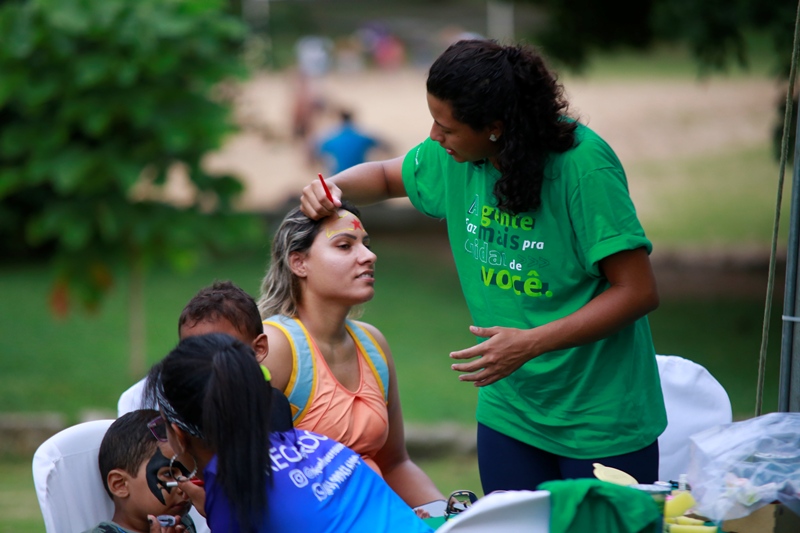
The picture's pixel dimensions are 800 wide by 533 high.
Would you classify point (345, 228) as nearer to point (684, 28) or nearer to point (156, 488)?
point (156, 488)

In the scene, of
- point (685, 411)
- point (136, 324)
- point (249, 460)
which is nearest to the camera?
point (249, 460)

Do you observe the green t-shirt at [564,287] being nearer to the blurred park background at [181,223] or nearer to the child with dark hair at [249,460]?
the blurred park background at [181,223]

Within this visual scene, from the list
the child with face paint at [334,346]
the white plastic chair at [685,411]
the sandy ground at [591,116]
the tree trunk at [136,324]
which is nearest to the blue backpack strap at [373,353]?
the child with face paint at [334,346]

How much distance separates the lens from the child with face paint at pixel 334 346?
268 cm

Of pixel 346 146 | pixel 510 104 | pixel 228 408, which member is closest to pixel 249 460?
pixel 228 408

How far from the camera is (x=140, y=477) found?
2576mm

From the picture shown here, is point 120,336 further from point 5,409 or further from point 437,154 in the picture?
point 437,154

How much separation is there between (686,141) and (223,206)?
1583cm

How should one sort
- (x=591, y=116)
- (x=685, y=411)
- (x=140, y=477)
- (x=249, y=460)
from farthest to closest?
(x=591, y=116) < (x=685, y=411) < (x=140, y=477) < (x=249, y=460)

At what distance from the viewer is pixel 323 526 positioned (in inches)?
81.2

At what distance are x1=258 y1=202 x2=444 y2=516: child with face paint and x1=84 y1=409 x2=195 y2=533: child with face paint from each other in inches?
14.4

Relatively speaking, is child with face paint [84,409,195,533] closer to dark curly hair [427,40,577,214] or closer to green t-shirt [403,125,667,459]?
green t-shirt [403,125,667,459]

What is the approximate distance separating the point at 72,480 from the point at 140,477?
0.22m

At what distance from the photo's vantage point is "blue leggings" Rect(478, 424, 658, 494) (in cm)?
254
